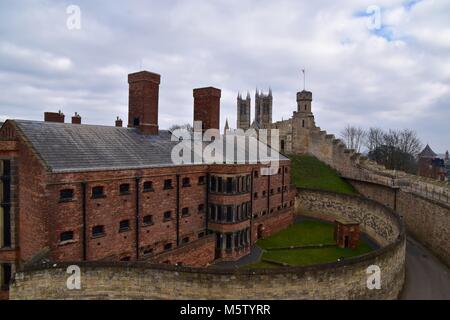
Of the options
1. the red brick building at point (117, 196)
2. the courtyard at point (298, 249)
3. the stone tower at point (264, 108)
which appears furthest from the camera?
the stone tower at point (264, 108)

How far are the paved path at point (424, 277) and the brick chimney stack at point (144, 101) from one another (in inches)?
843

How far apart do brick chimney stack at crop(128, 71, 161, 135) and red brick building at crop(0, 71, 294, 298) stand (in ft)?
0.27

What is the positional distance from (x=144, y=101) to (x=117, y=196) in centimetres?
999

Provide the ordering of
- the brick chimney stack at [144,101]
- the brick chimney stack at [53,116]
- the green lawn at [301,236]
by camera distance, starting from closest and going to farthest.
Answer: the brick chimney stack at [53,116] < the brick chimney stack at [144,101] < the green lawn at [301,236]

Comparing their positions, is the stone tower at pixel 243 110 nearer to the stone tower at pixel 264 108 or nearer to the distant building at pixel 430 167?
the stone tower at pixel 264 108

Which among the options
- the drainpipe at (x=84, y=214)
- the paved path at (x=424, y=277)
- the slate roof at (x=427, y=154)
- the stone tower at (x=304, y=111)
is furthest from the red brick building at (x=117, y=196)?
the slate roof at (x=427, y=154)

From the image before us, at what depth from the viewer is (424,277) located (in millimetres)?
20031

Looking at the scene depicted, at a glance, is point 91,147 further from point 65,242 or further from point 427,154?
point 427,154

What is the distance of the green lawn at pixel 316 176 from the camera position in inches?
1667

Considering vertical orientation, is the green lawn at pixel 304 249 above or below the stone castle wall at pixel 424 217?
below

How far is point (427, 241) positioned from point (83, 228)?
26.9 metres

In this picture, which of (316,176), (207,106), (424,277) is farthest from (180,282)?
(316,176)

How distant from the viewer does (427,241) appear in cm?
2577

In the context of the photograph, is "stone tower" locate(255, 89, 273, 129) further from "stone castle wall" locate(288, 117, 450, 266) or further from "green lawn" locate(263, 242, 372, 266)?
"green lawn" locate(263, 242, 372, 266)
